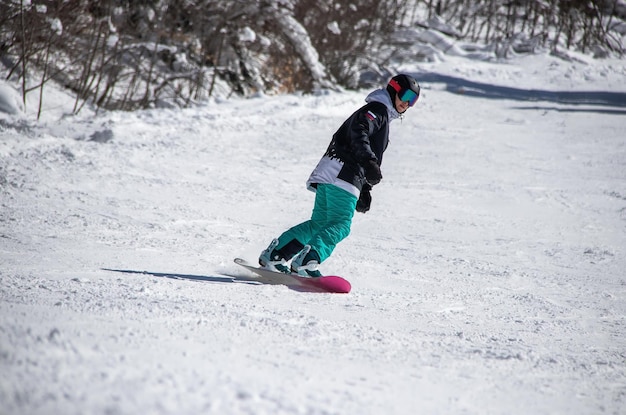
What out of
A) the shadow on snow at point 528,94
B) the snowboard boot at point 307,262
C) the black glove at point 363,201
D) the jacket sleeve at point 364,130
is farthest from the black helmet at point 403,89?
the shadow on snow at point 528,94

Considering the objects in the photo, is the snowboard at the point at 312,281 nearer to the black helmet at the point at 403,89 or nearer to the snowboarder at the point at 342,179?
the snowboarder at the point at 342,179

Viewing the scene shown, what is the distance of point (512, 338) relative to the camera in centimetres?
316

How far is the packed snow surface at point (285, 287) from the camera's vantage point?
2000 mm

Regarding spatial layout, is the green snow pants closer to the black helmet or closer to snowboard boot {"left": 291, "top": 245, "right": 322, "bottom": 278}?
snowboard boot {"left": 291, "top": 245, "right": 322, "bottom": 278}

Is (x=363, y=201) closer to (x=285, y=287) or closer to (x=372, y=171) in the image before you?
(x=372, y=171)

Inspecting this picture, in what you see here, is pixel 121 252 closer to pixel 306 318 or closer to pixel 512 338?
pixel 306 318

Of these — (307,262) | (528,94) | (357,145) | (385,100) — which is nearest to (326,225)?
(307,262)

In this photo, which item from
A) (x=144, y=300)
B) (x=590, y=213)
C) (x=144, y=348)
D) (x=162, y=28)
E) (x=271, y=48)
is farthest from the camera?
(x=271, y=48)

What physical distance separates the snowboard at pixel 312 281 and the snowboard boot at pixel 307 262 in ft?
0.18

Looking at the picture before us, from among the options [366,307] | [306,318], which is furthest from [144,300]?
[366,307]

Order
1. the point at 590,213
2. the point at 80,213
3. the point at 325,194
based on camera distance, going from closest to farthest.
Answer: the point at 325,194 → the point at 80,213 → the point at 590,213

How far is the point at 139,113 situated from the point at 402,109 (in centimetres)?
573

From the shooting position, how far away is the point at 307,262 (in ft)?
12.6

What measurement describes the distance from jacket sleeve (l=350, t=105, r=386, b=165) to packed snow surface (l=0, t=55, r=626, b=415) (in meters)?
0.88
